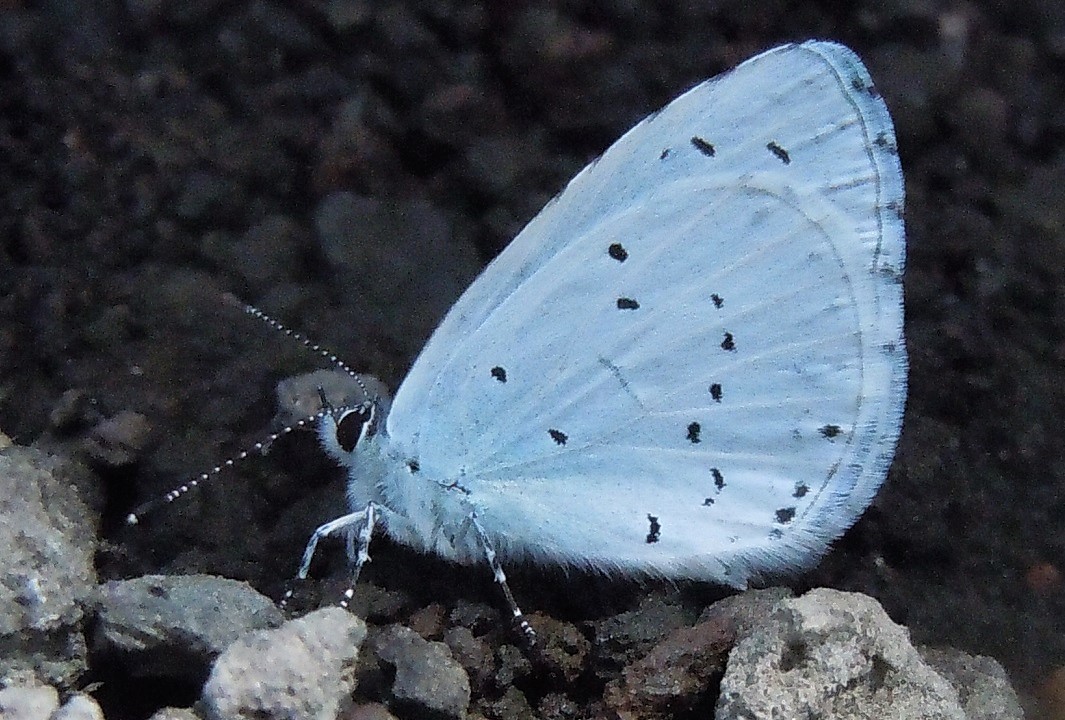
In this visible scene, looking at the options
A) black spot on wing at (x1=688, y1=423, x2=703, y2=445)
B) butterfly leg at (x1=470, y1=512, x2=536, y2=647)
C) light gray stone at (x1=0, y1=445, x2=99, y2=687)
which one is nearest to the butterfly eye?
butterfly leg at (x1=470, y1=512, x2=536, y2=647)

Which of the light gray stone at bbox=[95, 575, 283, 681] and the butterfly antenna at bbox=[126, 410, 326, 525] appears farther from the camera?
the butterfly antenna at bbox=[126, 410, 326, 525]

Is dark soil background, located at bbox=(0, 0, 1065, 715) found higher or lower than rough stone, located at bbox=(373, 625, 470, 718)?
higher

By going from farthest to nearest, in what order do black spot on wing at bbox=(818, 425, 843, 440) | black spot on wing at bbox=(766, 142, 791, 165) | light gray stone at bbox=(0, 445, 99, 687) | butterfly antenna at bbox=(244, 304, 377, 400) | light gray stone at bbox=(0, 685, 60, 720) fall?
butterfly antenna at bbox=(244, 304, 377, 400), black spot on wing at bbox=(818, 425, 843, 440), black spot on wing at bbox=(766, 142, 791, 165), light gray stone at bbox=(0, 445, 99, 687), light gray stone at bbox=(0, 685, 60, 720)

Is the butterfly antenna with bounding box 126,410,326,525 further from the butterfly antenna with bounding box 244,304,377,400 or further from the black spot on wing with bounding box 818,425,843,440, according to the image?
the black spot on wing with bounding box 818,425,843,440

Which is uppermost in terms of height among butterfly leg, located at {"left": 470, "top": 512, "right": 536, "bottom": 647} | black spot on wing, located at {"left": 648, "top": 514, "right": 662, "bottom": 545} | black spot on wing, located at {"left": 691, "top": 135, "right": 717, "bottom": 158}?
black spot on wing, located at {"left": 691, "top": 135, "right": 717, "bottom": 158}

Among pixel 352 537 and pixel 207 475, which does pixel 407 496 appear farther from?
pixel 207 475

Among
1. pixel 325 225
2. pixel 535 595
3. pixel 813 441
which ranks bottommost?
pixel 535 595

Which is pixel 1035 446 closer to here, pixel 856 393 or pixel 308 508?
pixel 856 393

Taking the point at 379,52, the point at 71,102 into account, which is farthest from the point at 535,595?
the point at 71,102
